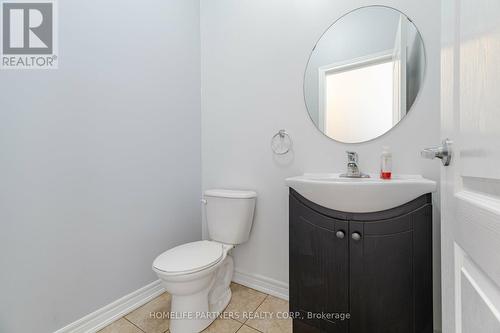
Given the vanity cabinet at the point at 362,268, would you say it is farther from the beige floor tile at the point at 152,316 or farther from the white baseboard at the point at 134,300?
the beige floor tile at the point at 152,316

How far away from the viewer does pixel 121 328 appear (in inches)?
48.5

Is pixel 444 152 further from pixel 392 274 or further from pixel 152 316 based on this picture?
pixel 152 316

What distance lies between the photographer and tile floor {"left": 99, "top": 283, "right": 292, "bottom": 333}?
4.01 ft

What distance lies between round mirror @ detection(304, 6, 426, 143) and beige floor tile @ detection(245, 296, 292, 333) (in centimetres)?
112

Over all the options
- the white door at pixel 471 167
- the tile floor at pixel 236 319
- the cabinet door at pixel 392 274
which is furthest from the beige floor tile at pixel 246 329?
the white door at pixel 471 167

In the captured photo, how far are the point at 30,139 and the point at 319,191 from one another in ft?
4.48

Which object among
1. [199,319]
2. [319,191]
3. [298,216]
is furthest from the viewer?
[199,319]

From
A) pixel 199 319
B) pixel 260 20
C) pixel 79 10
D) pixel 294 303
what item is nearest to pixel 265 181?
pixel 294 303

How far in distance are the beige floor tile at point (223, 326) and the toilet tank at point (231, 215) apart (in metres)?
0.44

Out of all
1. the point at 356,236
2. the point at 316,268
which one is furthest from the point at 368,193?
the point at 316,268

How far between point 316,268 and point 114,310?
122 centimetres

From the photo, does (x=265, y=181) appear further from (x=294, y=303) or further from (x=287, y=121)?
(x=294, y=303)

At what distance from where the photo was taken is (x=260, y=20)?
153 centimetres

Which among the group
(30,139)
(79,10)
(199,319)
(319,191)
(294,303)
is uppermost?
(79,10)
